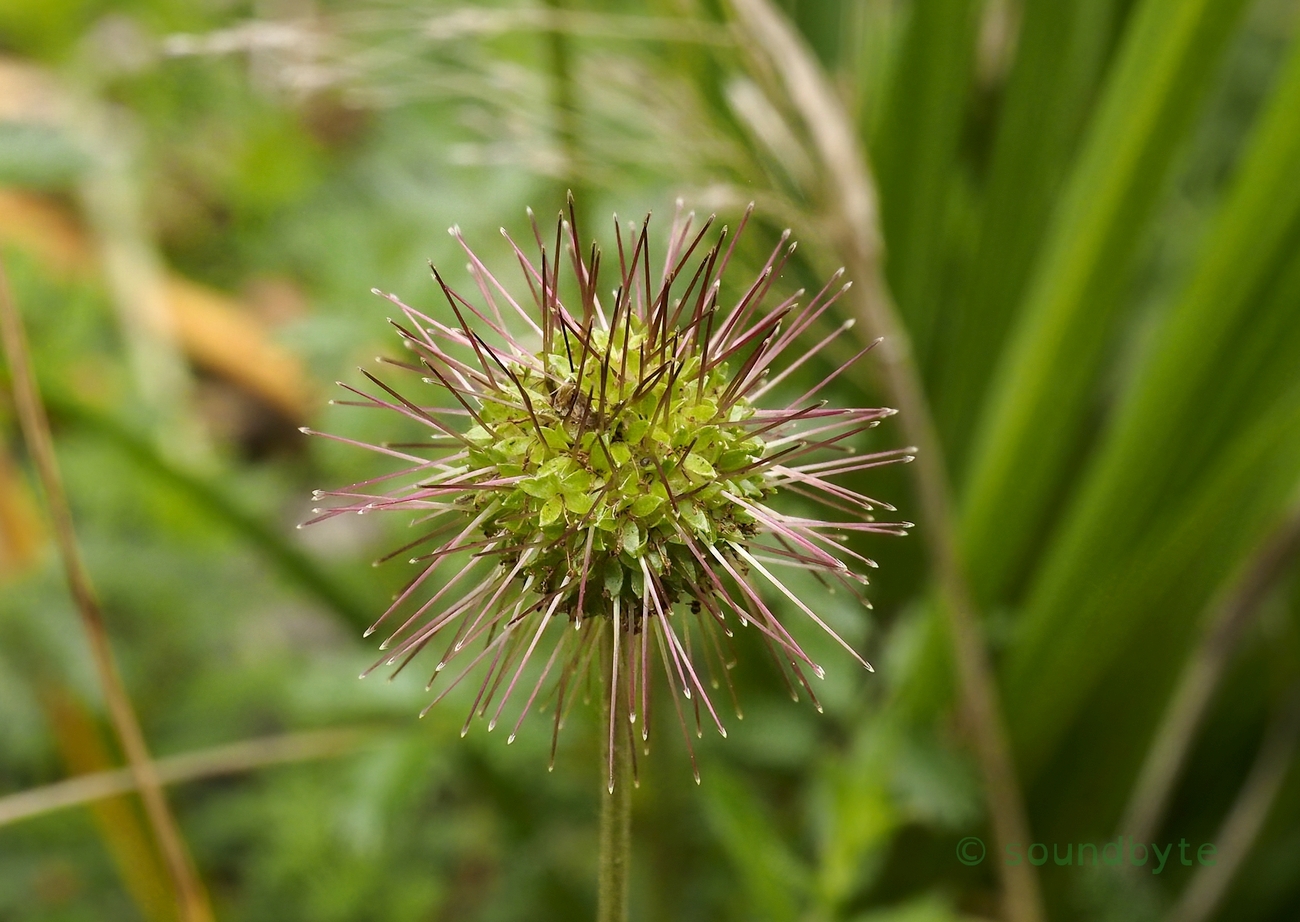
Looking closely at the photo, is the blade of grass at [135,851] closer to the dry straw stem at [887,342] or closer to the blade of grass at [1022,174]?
the dry straw stem at [887,342]

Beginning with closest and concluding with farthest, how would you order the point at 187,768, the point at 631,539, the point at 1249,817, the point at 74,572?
the point at 631,539, the point at 74,572, the point at 187,768, the point at 1249,817

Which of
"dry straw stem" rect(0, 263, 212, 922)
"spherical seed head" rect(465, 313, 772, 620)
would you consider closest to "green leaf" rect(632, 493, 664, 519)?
"spherical seed head" rect(465, 313, 772, 620)

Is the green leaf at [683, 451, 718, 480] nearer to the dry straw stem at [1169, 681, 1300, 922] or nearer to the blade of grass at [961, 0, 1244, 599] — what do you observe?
the blade of grass at [961, 0, 1244, 599]

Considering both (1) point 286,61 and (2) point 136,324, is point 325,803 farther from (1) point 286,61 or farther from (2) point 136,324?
(1) point 286,61

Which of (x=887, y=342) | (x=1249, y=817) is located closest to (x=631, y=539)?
(x=887, y=342)

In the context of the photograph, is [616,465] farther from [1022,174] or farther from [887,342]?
[1022,174]

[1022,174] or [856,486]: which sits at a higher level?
[1022,174]
